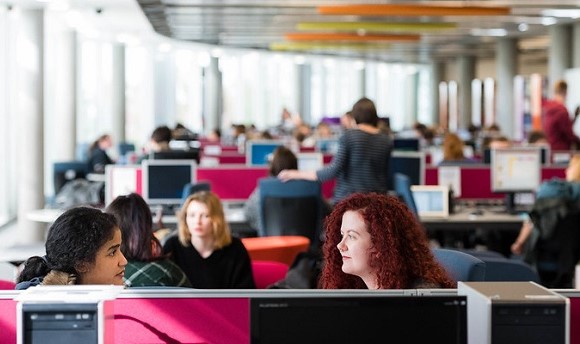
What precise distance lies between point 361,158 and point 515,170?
2.21 metres

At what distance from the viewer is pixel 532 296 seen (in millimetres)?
2139

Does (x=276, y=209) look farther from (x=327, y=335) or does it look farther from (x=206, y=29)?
(x=206, y=29)

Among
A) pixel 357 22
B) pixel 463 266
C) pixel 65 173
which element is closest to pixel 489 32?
pixel 357 22

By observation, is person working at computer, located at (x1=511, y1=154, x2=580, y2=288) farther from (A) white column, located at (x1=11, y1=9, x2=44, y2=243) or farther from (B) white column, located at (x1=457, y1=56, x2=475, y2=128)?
(B) white column, located at (x1=457, y1=56, x2=475, y2=128)

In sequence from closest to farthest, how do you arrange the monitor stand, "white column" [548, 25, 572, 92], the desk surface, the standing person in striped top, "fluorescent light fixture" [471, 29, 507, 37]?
the standing person in striped top < the desk surface < the monitor stand < "white column" [548, 25, 572, 92] < "fluorescent light fixture" [471, 29, 507, 37]

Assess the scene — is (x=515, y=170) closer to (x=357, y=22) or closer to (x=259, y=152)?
(x=259, y=152)

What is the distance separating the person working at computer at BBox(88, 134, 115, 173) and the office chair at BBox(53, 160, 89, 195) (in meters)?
1.11

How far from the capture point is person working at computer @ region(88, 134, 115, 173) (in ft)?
46.4

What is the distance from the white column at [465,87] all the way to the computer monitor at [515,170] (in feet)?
70.1

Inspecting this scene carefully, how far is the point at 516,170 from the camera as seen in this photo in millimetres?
9227

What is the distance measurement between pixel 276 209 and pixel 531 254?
1663 mm

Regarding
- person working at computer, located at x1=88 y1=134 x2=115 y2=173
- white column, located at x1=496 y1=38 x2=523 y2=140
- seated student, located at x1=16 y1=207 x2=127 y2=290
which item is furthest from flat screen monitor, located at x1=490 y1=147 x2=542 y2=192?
white column, located at x1=496 y1=38 x2=523 y2=140

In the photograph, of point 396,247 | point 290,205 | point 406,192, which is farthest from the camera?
point 406,192

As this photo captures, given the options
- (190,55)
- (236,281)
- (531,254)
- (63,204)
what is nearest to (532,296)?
(236,281)
